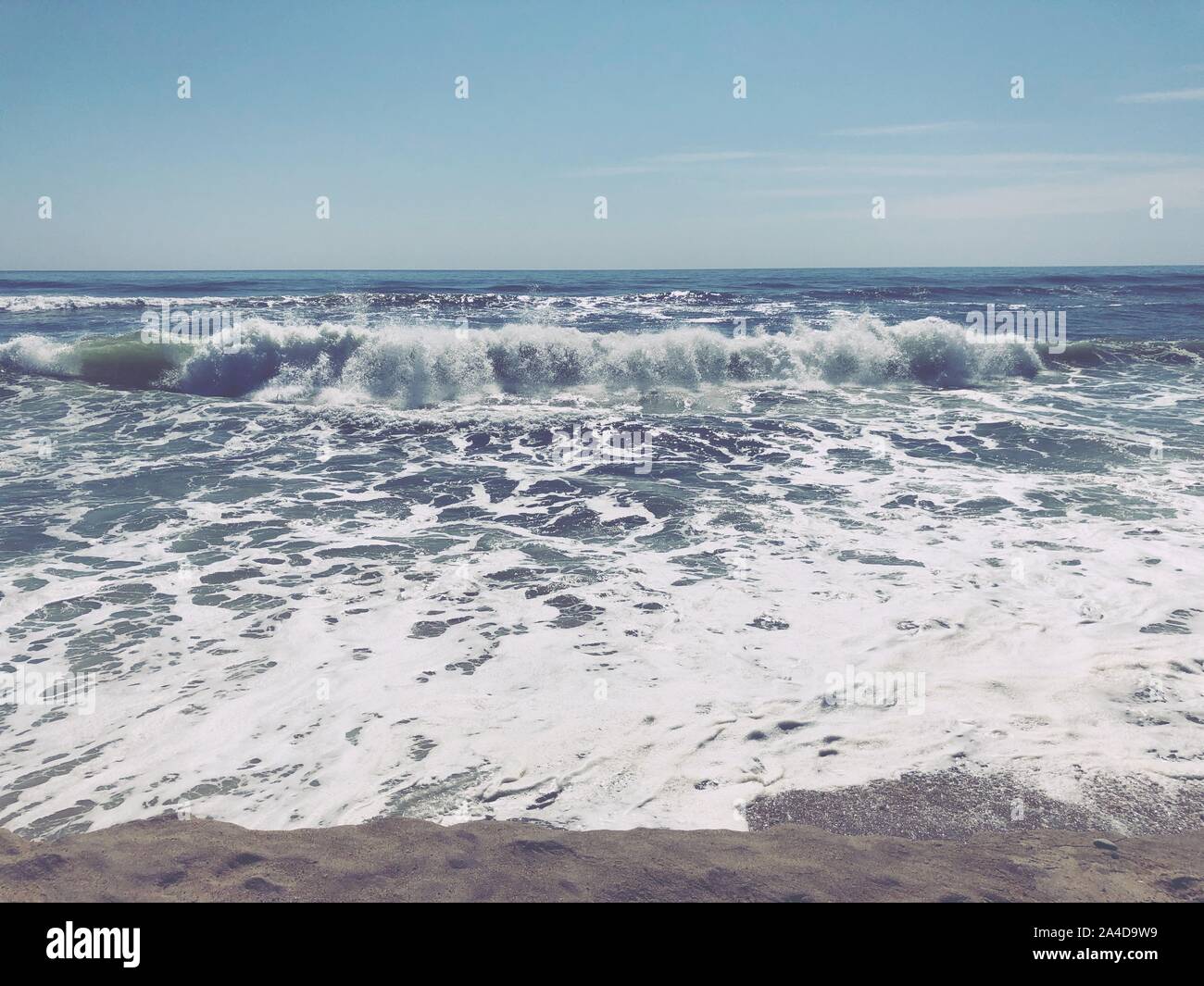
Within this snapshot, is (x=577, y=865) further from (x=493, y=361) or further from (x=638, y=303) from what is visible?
(x=638, y=303)

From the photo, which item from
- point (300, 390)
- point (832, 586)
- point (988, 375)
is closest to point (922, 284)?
point (988, 375)

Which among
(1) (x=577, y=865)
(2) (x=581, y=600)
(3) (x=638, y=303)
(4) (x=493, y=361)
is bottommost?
(1) (x=577, y=865)

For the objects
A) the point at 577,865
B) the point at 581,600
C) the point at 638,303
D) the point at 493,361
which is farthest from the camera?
the point at 638,303

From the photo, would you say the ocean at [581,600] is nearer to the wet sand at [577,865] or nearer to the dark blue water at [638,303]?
the wet sand at [577,865]

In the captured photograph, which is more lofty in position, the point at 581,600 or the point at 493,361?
the point at 493,361

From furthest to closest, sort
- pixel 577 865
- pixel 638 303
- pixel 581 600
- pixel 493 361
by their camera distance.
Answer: pixel 638 303
pixel 493 361
pixel 581 600
pixel 577 865

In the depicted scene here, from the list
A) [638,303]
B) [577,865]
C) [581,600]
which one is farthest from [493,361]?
[638,303]
